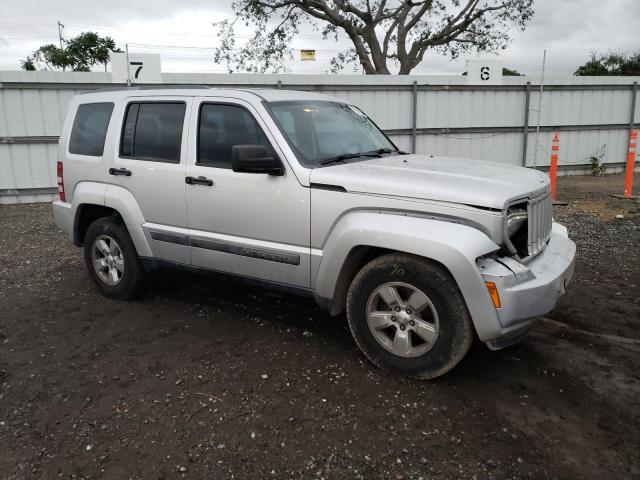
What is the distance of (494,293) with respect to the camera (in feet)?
10.2

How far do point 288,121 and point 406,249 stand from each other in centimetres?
148

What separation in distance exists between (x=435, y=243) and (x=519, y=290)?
21.6 inches

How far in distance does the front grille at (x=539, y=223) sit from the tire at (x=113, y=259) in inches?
133

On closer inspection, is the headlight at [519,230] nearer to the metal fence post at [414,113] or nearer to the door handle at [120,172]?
the door handle at [120,172]

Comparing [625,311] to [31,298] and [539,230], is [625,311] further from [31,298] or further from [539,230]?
[31,298]

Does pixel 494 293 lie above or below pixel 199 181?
below

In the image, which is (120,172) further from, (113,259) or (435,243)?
(435,243)

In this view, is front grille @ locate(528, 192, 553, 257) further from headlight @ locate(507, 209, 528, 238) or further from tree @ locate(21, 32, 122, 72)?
tree @ locate(21, 32, 122, 72)

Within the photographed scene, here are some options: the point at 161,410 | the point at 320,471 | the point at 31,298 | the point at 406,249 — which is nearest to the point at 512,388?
the point at 406,249

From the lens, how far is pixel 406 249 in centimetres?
331

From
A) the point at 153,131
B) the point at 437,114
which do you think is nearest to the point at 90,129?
the point at 153,131

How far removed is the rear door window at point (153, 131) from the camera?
4.52m

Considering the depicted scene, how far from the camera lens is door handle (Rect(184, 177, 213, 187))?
4.22 meters

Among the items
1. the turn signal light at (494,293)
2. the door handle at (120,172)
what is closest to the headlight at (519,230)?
the turn signal light at (494,293)
